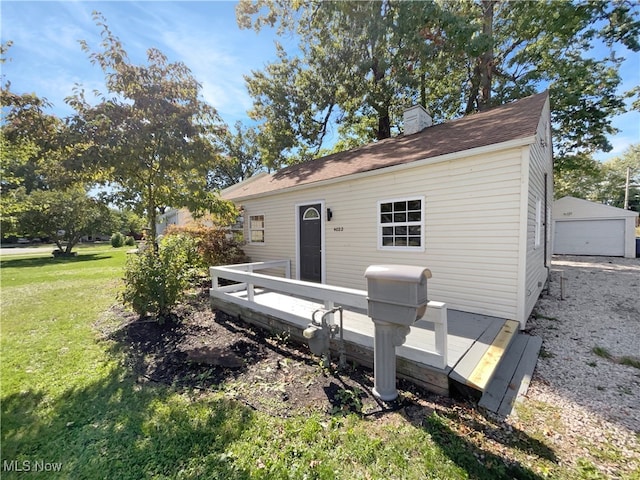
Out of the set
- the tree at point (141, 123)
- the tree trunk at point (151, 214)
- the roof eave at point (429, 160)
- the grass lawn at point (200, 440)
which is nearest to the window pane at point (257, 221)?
the roof eave at point (429, 160)

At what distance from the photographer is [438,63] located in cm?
1199

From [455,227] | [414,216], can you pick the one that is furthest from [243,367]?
[455,227]

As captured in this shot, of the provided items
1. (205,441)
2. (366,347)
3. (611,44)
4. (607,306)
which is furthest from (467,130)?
(611,44)

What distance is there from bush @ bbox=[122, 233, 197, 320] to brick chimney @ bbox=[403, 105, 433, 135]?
762 centimetres

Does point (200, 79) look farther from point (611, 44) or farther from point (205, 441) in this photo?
point (611, 44)

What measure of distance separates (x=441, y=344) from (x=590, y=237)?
65.5ft

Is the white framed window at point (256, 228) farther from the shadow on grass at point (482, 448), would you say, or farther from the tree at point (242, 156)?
the tree at point (242, 156)

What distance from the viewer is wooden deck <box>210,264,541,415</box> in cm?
284

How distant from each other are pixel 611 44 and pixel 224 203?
17046 mm

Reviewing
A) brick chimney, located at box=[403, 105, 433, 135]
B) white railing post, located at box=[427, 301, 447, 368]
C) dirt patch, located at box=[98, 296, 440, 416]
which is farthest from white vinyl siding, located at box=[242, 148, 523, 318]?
brick chimney, located at box=[403, 105, 433, 135]

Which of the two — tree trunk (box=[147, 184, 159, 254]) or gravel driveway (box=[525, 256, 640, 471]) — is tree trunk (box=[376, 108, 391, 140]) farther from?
tree trunk (box=[147, 184, 159, 254])

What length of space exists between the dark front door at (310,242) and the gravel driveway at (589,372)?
15.5 ft

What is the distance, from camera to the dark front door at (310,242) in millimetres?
7379

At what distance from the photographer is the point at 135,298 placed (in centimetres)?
512
